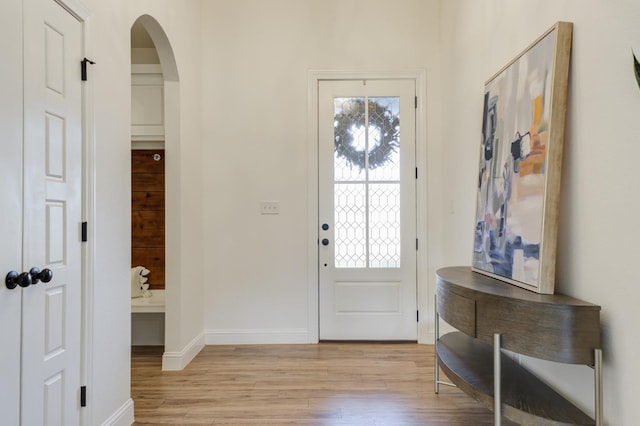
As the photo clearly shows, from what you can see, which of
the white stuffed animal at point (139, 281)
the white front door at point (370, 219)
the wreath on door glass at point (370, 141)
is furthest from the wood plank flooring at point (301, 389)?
the wreath on door glass at point (370, 141)

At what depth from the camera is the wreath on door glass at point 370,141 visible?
11.1ft

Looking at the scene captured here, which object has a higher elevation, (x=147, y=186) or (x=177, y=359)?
(x=147, y=186)

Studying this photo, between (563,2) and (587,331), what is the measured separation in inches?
57.8

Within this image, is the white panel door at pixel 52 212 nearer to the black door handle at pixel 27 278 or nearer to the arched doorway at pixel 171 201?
the black door handle at pixel 27 278

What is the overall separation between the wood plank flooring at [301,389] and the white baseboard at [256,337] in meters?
0.08

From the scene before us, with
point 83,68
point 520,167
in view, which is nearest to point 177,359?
point 83,68

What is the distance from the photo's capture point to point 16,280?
4.34 feet

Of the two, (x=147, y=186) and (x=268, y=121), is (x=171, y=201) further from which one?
(x=268, y=121)

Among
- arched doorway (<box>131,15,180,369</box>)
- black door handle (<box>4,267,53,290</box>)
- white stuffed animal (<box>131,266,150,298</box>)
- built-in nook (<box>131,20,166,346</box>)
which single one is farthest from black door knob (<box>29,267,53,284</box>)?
white stuffed animal (<box>131,266,150,298</box>)

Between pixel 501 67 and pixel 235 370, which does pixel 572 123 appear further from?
pixel 235 370

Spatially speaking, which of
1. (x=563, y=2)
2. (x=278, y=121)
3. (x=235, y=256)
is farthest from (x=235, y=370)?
(x=563, y=2)

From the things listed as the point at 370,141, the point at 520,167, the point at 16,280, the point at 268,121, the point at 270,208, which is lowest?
the point at 16,280

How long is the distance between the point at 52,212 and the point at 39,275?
0.97ft

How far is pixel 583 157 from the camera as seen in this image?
148 cm
